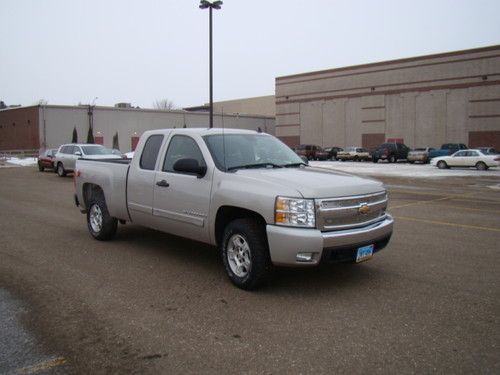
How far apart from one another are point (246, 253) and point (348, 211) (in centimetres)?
122

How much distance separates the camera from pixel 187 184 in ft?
19.7

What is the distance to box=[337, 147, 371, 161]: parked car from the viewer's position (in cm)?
4383

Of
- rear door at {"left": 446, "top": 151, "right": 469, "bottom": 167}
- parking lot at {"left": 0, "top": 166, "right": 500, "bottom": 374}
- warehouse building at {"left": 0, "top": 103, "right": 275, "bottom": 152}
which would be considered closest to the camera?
parking lot at {"left": 0, "top": 166, "right": 500, "bottom": 374}

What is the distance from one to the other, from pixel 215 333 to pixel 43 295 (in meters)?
2.19

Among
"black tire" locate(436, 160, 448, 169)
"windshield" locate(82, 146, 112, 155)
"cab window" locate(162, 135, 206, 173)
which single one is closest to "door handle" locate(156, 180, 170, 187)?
"cab window" locate(162, 135, 206, 173)

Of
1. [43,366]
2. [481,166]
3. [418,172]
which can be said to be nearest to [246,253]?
[43,366]

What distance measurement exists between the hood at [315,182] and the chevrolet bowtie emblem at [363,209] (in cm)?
14

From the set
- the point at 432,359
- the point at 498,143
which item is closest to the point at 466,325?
the point at 432,359

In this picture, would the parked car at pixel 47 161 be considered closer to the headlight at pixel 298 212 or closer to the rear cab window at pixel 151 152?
the rear cab window at pixel 151 152

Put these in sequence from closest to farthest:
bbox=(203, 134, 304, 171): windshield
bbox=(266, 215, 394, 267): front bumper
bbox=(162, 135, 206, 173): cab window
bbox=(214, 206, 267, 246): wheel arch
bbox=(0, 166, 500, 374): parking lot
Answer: bbox=(0, 166, 500, 374): parking lot → bbox=(266, 215, 394, 267): front bumper → bbox=(214, 206, 267, 246): wheel arch → bbox=(203, 134, 304, 171): windshield → bbox=(162, 135, 206, 173): cab window

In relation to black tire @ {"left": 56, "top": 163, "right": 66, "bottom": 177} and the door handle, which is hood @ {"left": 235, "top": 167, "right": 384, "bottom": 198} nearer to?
the door handle

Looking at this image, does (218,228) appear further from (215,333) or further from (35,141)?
(35,141)

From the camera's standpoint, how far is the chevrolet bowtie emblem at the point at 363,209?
17.3ft

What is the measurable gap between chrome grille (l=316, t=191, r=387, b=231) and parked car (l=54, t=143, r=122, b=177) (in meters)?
19.0
